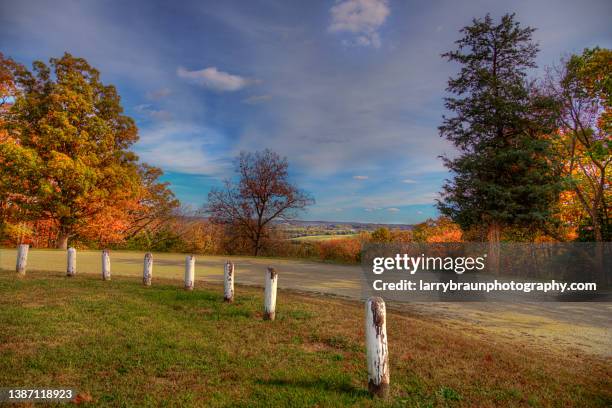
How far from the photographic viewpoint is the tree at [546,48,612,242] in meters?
14.3

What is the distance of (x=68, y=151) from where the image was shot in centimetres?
2197

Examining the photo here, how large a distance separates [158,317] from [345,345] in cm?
394

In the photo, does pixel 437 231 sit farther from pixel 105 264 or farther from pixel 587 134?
pixel 105 264

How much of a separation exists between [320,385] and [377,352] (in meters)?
0.89

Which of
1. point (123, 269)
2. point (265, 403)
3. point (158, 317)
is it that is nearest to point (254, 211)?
point (123, 269)

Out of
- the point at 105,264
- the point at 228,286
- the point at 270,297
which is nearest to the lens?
the point at 270,297

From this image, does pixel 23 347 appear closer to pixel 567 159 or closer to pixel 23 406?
pixel 23 406

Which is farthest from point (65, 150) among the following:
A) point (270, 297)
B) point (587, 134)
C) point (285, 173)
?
point (587, 134)

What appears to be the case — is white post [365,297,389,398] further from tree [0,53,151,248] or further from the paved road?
tree [0,53,151,248]

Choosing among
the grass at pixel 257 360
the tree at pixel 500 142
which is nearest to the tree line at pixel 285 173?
the tree at pixel 500 142

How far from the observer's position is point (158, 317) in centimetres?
729

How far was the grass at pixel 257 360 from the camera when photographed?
14.0 feet

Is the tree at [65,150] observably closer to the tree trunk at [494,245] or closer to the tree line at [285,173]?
the tree line at [285,173]

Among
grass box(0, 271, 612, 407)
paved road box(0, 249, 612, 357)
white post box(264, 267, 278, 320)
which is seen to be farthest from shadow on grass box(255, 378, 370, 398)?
paved road box(0, 249, 612, 357)
